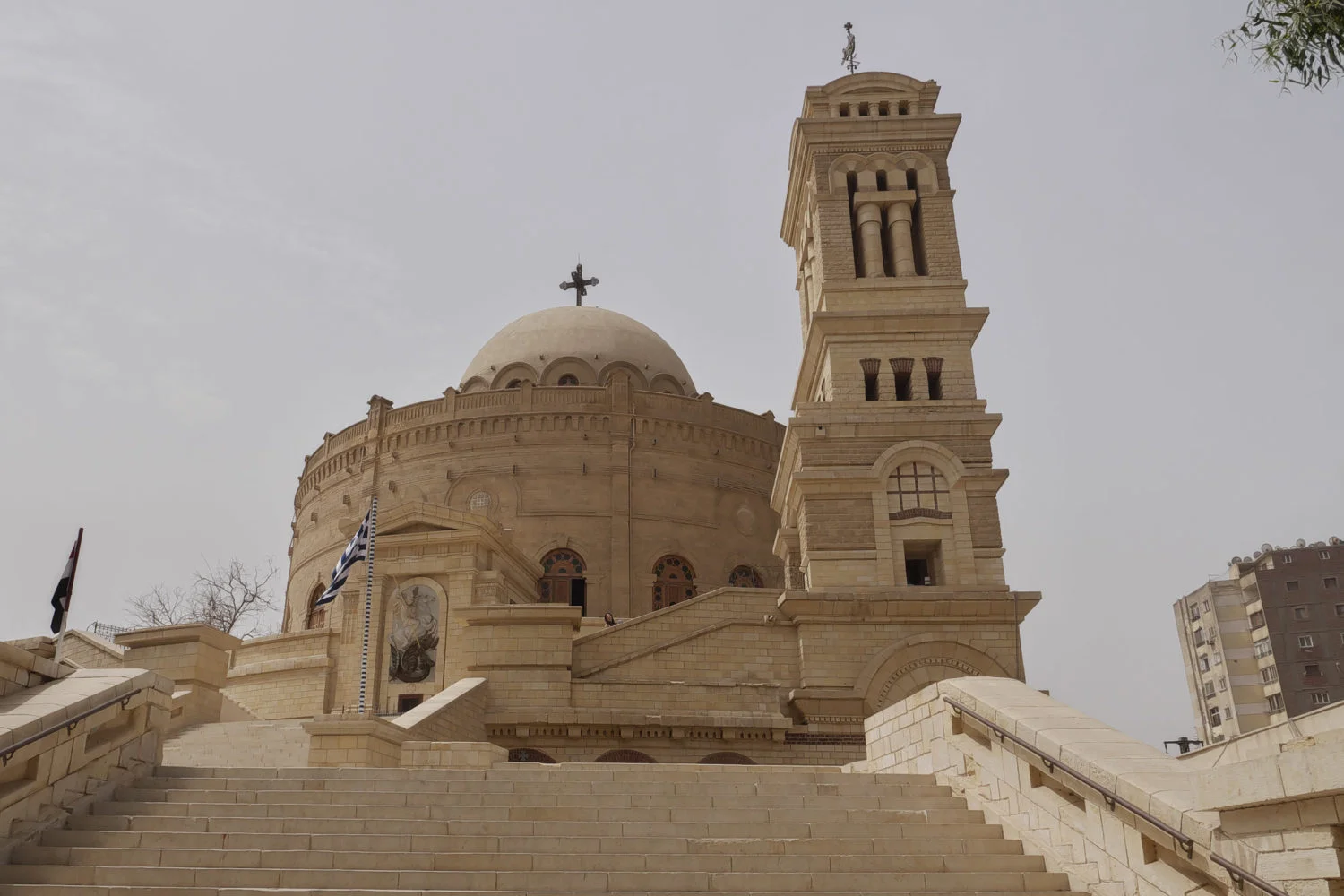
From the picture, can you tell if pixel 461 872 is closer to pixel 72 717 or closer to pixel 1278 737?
pixel 72 717

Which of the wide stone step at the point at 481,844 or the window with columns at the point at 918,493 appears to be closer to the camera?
the wide stone step at the point at 481,844

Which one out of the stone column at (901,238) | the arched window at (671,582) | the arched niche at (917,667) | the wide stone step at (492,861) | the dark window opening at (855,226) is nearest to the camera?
the wide stone step at (492,861)

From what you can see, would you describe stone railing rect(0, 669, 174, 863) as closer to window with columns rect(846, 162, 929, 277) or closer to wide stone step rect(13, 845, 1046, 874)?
wide stone step rect(13, 845, 1046, 874)

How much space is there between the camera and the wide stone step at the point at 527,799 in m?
9.95

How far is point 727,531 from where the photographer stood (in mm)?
37125

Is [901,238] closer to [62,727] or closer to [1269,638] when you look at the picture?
[62,727]

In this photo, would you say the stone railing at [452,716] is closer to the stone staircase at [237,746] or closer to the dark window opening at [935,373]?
the stone staircase at [237,746]

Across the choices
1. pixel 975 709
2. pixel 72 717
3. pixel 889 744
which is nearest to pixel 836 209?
pixel 889 744

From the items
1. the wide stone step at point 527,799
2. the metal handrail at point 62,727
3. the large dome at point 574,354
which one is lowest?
the wide stone step at point 527,799

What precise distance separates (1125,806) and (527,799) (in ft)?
16.1

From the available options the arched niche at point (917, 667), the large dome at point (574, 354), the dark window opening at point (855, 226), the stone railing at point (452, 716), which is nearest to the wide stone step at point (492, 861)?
the stone railing at point (452, 716)

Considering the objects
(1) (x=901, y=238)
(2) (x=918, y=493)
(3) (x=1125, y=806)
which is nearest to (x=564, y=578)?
(2) (x=918, y=493)

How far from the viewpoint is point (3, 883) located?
823 cm

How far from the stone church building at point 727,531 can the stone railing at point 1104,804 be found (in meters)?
11.0
